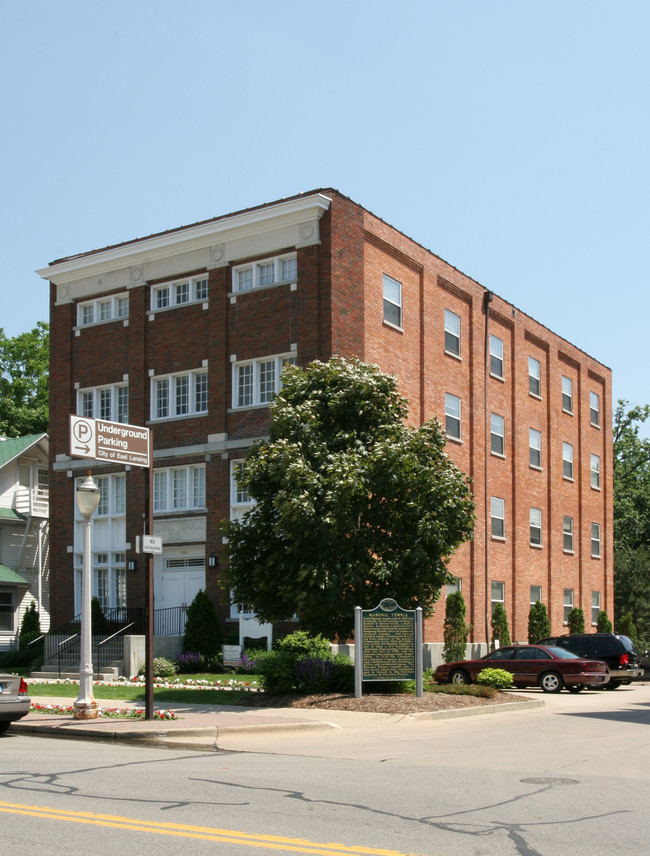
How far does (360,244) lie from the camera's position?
1272 inches

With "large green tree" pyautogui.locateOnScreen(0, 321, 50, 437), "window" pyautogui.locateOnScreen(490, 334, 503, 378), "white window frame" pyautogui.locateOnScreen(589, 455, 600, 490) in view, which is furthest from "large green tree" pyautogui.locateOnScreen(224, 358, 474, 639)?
"large green tree" pyautogui.locateOnScreen(0, 321, 50, 437)

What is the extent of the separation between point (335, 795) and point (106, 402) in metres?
27.5

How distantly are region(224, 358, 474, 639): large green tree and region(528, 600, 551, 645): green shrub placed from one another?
58.3 feet

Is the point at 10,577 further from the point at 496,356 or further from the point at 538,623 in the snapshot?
the point at 496,356

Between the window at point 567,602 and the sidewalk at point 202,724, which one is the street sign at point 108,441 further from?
the window at point 567,602

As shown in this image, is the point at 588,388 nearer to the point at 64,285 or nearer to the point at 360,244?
the point at 360,244

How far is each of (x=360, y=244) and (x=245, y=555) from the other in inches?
512

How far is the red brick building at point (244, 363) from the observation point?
1259 inches

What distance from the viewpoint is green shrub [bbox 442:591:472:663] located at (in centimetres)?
3372

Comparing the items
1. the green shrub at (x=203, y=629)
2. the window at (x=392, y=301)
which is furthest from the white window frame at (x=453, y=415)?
the green shrub at (x=203, y=629)

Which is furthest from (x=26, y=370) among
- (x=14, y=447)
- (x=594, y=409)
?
(x=594, y=409)

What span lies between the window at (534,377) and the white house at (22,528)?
70.8 ft

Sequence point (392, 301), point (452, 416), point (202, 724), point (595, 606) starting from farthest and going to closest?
1. point (595, 606)
2. point (452, 416)
3. point (392, 301)
4. point (202, 724)

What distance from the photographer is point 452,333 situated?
37.8m
